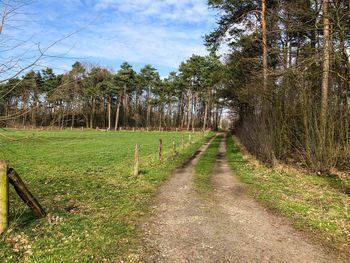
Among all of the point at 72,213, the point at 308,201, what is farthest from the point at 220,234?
the point at 308,201

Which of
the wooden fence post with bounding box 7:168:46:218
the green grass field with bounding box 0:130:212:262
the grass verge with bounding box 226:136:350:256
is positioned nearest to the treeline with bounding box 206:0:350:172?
the grass verge with bounding box 226:136:350:256

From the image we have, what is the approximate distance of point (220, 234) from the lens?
3951mm

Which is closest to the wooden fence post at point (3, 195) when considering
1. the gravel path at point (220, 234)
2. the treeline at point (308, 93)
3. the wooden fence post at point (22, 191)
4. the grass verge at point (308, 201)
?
the wooden fence post at point (22, 191)

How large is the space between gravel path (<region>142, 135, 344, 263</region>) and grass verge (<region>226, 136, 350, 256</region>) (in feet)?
1.40

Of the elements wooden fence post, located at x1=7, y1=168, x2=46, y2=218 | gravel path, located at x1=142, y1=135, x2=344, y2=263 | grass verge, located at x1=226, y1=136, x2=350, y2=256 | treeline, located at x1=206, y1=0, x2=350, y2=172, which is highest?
treeline, located at x1=206, y1=0, x2=350, y2=172

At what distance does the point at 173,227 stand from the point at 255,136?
981cm

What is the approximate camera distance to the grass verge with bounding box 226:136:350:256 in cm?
Result: 409

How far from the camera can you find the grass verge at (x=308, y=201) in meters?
4.09

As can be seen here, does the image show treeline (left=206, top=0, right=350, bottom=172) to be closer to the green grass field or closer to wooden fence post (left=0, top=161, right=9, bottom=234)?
the green grass field

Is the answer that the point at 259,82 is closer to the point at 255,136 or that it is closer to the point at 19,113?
the point at 255,136

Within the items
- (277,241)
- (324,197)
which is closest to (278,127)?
(324,197)

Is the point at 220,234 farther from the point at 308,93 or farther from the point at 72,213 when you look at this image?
the point at 308,93

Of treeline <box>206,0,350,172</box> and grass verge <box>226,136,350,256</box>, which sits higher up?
treeline <box>206,0,350,172</box>

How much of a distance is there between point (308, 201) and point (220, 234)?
3326 mm
